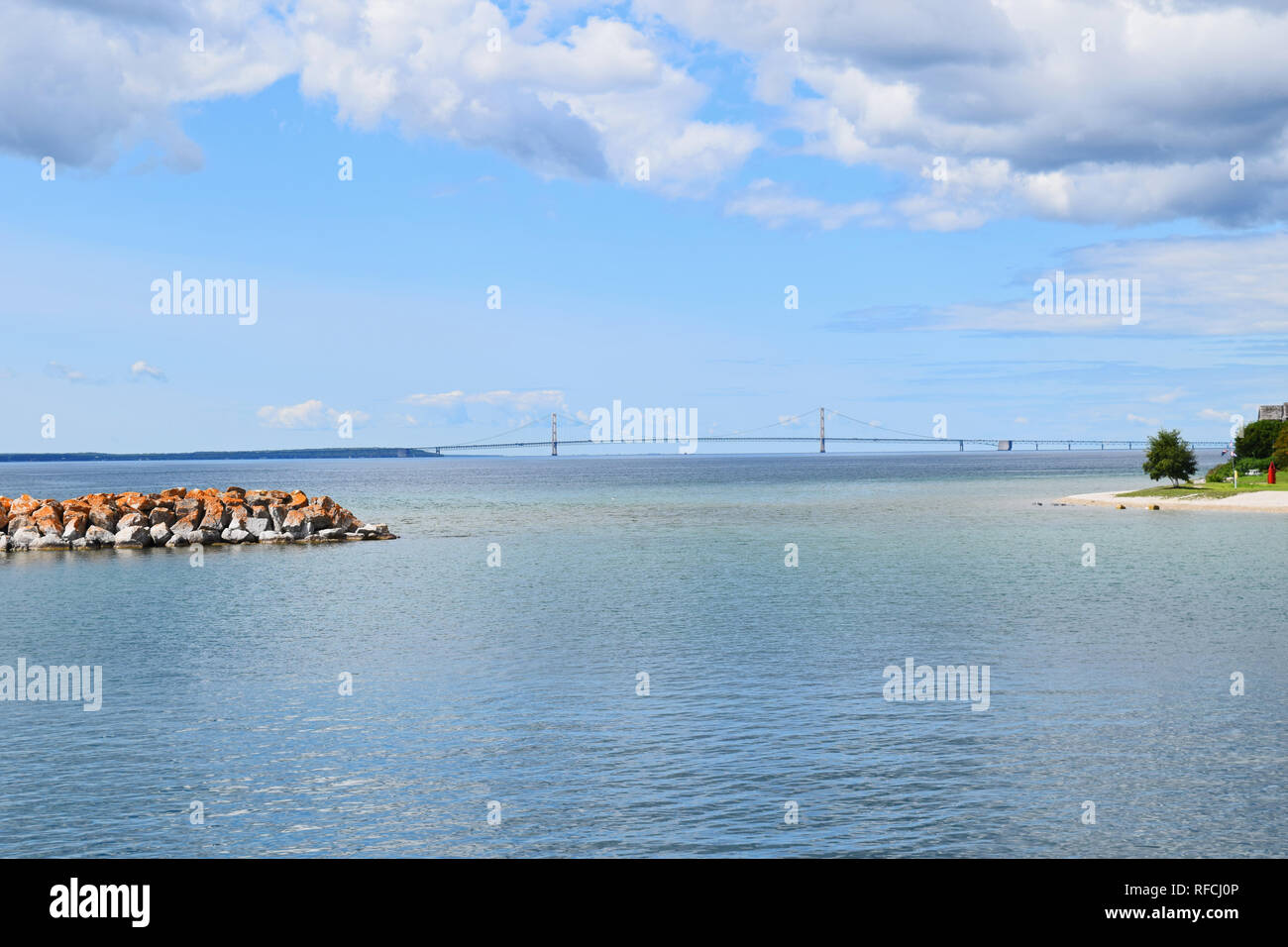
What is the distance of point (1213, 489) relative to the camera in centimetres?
10581

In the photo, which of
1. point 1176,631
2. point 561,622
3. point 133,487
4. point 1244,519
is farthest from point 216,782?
point 133,487

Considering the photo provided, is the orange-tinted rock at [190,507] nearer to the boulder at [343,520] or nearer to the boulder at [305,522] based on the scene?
the boulder at [305,522]

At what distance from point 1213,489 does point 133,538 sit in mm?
93475

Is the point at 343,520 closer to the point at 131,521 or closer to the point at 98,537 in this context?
the point at 131,521

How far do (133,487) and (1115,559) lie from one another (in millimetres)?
174513

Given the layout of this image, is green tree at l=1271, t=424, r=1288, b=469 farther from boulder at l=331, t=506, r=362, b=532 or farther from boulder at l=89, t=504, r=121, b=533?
boulder at l=89, t=504, r=121, b=533

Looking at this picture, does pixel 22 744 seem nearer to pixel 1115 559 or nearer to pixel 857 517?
pixel 1115 559

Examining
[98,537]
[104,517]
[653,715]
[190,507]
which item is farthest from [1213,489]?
[653,715]

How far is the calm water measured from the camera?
17.1m

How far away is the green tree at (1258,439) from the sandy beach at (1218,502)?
41699 millimetres

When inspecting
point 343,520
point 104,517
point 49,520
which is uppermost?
point 104,517

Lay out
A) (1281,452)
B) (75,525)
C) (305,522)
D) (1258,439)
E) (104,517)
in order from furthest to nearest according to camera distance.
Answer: (1258,439), (1281,452), (305,522), (104,517), (75,525)

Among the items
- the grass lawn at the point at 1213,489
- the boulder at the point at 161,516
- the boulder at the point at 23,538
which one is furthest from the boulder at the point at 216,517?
the grass lawn at the point at 1213,489

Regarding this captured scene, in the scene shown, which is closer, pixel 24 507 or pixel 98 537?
pixel 98 537
